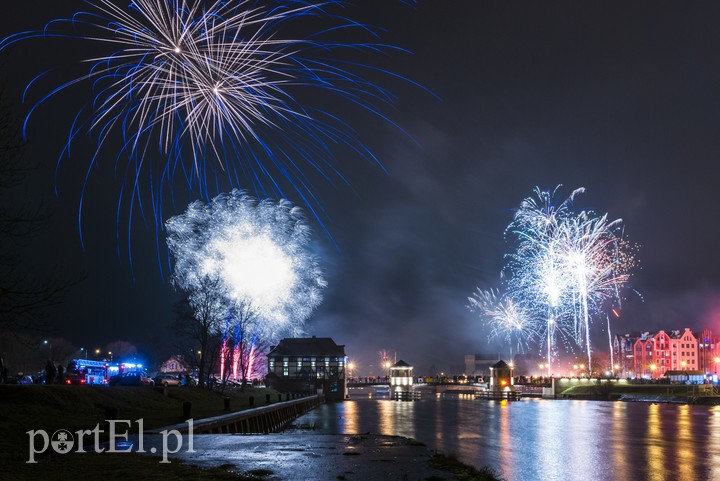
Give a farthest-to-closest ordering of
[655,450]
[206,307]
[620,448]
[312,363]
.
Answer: [312,363] < [206,307] < [620,448] < [655,450]

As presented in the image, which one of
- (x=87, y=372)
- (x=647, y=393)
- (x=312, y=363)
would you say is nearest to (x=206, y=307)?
(x=87, y=372)

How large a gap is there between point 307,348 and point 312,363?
317 centimetres

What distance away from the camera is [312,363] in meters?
136

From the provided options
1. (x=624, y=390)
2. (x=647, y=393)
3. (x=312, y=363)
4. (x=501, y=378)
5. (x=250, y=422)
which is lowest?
(x=647, y=393)

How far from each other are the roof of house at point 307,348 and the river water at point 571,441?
60002 mm

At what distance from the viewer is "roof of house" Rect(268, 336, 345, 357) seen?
446 feet

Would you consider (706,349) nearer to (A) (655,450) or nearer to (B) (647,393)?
(B) (647,393)

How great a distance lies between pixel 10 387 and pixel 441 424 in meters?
39.8

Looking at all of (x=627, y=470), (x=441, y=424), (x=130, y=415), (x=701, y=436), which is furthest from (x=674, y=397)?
(x=130, y=415)

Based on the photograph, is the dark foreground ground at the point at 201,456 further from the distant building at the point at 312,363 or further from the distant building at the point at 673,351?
the distant building at the point at 673,351

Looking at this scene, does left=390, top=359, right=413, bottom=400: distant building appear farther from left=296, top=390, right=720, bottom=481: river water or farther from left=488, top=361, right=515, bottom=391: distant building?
left=296, top=390, right=720, bottom=481: river water

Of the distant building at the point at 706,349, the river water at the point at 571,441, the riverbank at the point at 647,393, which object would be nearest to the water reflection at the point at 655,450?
the river water at the point at 571,441

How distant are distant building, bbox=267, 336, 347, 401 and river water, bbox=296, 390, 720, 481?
51598 millimetres

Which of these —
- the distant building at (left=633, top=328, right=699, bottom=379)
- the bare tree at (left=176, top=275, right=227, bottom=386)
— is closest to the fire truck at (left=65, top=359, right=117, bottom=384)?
the bare tree at (left=176, top=275, right=227, bottom=386)
